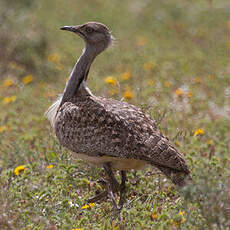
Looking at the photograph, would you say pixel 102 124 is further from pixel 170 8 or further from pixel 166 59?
pixel 170 8

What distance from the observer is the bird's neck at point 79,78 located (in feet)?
17.0

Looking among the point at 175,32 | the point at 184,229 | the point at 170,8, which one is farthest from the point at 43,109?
the point at 170,8

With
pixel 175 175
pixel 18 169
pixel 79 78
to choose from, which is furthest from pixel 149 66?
pixel 175 175

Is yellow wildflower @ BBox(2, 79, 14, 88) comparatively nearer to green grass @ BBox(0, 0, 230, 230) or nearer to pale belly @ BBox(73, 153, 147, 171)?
green grass @ BBox(0, 0, 230, 230)

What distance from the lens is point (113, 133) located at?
441cm

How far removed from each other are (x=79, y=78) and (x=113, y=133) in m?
1.09

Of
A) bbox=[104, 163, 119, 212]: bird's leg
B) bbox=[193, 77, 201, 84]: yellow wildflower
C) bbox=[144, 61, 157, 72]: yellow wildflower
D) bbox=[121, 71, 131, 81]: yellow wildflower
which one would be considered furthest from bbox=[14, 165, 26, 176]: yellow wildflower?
bbox=[144, 61, 157, 72]: yellow wildflower

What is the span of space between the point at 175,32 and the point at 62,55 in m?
3.73

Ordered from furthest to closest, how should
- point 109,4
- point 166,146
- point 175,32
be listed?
1. point 109,4
2. point 175,32
3. point 166,146

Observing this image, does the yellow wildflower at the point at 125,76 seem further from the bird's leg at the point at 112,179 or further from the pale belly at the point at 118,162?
the pale belly at the point at 118,162

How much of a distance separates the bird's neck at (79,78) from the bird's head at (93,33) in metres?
0.08

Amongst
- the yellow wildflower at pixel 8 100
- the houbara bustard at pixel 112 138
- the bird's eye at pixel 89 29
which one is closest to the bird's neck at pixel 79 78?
the houbara bustard at pixel 112 138

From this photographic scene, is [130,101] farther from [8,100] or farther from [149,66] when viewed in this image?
[149,66]

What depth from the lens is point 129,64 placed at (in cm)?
1005
